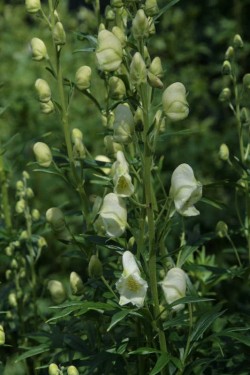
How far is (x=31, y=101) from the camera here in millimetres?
5969

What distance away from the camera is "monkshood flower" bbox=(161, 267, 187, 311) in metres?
2.23

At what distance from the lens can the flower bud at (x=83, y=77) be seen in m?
2.60

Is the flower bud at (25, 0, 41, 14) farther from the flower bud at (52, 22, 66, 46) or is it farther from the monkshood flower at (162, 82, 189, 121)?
the monkshood flower at (162, 82, 189, 121)

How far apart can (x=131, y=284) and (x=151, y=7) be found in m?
0.73

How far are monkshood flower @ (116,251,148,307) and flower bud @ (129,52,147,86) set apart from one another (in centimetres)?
43

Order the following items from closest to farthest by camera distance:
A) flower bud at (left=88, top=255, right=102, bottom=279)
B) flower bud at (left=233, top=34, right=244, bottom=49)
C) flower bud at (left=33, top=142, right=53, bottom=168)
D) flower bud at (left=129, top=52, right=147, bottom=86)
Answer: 1. flower bud at (left=129, top=52, right=147, bottom=86)
2. flower bud at (left=88, top=255, right=102, bottom=279)
3. flower bud at (left=33, top=142, right=53, bottom=168)
4. flower bud at (left=233, top=34, right=244, bottom=49)

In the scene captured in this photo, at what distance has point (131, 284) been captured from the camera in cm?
220

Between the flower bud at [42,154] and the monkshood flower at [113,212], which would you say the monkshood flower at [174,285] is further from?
the flower bud at [42,154]

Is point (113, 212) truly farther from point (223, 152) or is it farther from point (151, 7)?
point (223, 152)

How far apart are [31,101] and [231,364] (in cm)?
349

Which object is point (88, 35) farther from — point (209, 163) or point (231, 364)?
point (209, 163)

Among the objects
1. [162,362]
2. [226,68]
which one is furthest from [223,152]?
[162,362]

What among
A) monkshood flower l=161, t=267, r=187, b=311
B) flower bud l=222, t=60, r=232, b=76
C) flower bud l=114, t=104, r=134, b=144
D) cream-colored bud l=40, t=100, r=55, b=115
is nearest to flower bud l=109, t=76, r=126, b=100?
flower bud l=114, t=104, r=134, b=144

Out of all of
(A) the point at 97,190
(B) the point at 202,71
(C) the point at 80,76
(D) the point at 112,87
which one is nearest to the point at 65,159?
(C) the point at 80,76
